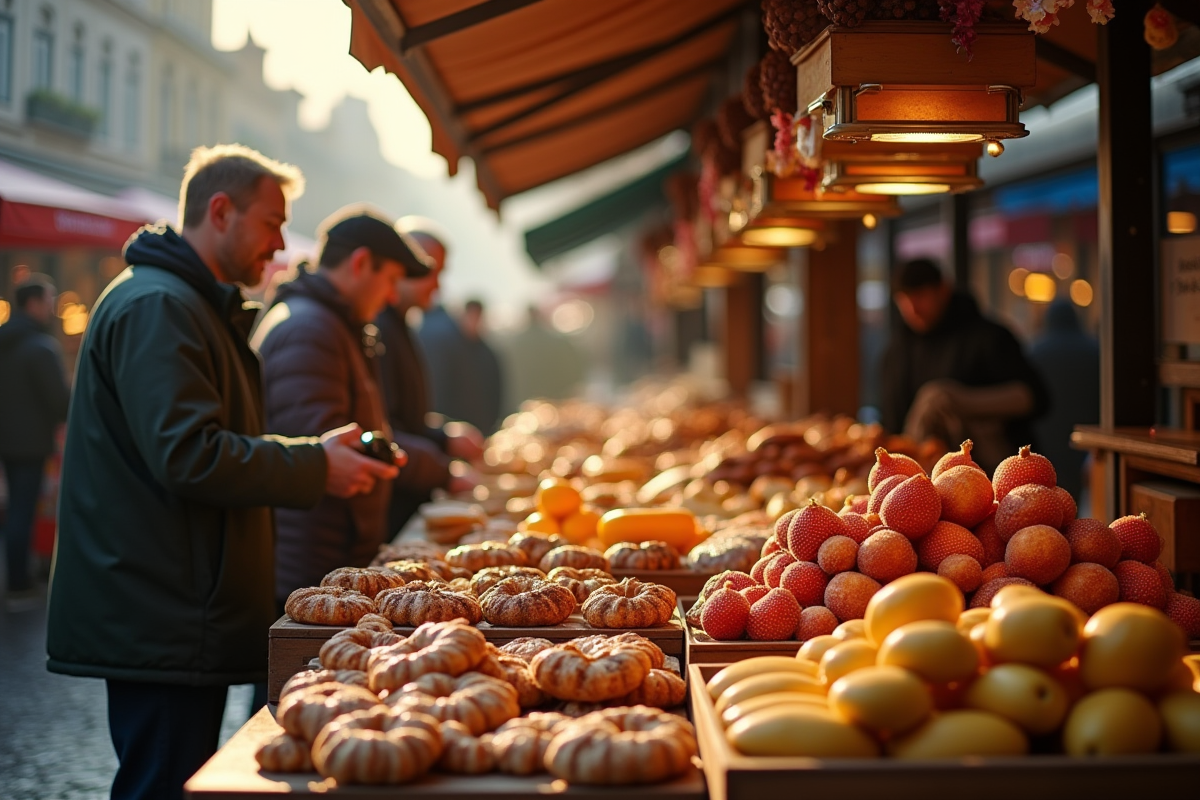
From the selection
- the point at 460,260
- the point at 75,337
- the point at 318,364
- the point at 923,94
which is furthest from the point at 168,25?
the point at 460,260

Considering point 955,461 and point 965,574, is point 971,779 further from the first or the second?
point 955,461

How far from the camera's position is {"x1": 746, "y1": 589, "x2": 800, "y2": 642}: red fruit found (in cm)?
235

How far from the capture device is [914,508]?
93.7 inches

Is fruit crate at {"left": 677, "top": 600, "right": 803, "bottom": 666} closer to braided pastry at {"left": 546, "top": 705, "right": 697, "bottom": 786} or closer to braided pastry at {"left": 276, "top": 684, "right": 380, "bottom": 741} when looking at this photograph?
braided pastry at {"left": 546, "top": 705, "right": 697, "bottom": 786}

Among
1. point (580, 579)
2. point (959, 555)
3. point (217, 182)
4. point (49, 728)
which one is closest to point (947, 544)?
point (959, 555)

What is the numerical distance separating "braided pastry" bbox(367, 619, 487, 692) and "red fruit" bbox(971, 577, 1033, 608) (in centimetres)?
94

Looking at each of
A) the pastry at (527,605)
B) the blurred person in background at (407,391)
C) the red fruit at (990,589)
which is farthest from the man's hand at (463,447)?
the red fruit at (990,589)

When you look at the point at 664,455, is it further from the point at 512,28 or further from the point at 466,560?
the point at 466,560

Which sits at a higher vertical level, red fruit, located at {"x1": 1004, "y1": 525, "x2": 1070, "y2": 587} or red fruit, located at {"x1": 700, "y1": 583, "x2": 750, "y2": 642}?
red fruit, located at {"x1": 1004, "y1": 525, "x2": 1070, "y2": 587}

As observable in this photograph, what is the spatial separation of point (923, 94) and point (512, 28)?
210cm

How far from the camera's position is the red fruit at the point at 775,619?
235 centimetres

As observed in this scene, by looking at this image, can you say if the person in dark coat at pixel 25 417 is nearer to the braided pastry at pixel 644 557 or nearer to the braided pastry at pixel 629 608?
the braided pastry at pixel 644 557

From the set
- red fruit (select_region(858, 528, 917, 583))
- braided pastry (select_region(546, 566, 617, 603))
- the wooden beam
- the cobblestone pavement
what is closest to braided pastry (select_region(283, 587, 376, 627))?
braided pastry (select_region(546, 566, 617, 603))

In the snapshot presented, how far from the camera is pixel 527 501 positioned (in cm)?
472
